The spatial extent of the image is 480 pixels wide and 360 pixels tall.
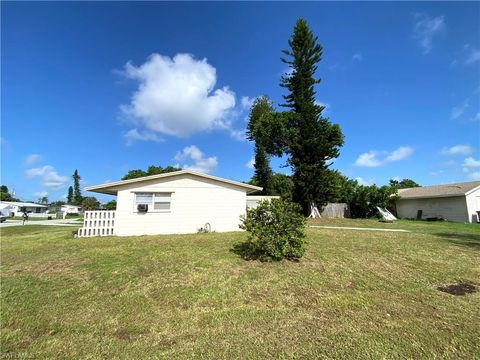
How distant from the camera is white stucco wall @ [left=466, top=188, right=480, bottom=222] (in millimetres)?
23094

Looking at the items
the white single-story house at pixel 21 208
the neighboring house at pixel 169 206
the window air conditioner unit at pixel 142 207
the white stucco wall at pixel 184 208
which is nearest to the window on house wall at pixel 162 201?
the neighboring house at pixel 169 206

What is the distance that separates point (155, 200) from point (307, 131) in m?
17.0

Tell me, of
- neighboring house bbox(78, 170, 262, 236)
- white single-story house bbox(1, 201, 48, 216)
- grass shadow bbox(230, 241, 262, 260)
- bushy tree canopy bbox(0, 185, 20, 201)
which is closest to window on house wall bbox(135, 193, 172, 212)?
neighboring house bbox(78, 170, 262, 236)

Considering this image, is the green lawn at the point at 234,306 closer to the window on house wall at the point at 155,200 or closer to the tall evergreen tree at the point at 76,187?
the window on house wall at the point at 155,200

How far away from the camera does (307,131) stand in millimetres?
25281

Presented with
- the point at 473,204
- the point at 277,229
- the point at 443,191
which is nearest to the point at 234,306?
the point at 277,229

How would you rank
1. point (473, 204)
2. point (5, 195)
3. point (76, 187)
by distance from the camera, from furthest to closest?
point (76, 187), point (5, 195), point (473, 204)

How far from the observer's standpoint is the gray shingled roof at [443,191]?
23.8 metres

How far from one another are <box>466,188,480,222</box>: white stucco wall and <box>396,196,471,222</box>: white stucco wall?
0.93 ft

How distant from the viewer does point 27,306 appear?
488 centimetres

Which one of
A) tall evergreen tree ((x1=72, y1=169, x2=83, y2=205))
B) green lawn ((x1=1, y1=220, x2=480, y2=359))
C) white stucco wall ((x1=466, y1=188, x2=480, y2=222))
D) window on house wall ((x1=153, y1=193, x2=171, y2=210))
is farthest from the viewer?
tall evergreen tree ((x1=72, y1=169, x2=83, y2=205))

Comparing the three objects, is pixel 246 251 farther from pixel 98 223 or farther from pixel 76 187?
pixel 76 187

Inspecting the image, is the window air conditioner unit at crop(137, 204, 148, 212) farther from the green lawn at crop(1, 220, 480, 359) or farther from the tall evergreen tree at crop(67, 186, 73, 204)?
the tall evergreen tree at crop(67, 186, 73, 204)

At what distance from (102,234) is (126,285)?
8.16 m
